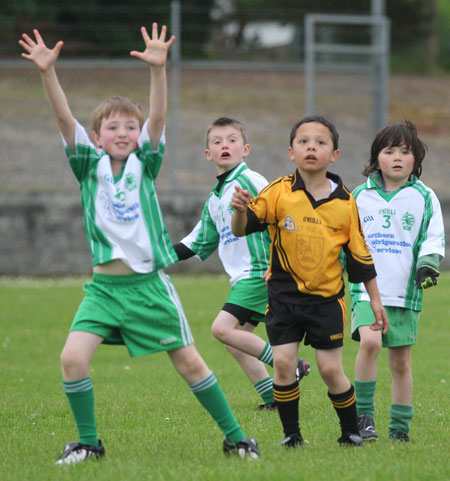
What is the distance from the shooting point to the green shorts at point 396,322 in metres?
5.37

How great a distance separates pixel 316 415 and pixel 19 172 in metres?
11.9

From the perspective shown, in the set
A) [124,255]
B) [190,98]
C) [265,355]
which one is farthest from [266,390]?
[190,98]

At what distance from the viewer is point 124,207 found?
4.73 m

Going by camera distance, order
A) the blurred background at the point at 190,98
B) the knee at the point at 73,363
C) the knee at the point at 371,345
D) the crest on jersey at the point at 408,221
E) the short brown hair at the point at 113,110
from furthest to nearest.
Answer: the blurred background at the point at 190,98
the crest on jersey at the point at 408,221
the knee at the point at 371,345
the short brown hair at the point at 113,110
the knee at the point at 73,363

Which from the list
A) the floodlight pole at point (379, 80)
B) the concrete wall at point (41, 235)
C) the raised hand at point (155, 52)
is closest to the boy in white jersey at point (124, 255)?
the raised hand at point (155, 52)

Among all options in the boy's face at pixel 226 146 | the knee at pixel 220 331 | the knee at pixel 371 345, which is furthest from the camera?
the boy's face at pixel 226 146

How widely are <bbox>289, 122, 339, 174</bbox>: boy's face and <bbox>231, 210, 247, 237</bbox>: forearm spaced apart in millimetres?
Result: 461

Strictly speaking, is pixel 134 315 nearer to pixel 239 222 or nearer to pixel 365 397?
pixel 239 222

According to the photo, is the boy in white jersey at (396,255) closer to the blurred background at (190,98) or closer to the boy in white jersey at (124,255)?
the boy in white jersey at (124,255)

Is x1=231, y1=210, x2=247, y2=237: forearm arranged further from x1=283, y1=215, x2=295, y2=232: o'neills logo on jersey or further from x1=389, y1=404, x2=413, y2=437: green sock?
x1=389, y1=404, x2=413, y2=437: green sock

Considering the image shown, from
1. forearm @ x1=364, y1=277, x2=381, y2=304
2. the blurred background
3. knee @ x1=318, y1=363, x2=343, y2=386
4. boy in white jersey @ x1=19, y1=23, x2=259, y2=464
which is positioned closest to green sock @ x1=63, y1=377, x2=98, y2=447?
boy in white jersey @ x1=19, y1=23, x2=259, y2=464

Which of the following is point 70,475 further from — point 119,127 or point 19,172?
point 19,172

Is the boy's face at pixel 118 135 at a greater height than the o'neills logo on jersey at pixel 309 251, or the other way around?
the boy's face at pixel 118 135

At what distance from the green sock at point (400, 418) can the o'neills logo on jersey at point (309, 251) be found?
1192 millimetres
